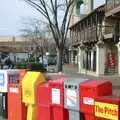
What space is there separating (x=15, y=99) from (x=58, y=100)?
6.84 ft

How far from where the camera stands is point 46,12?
33656 mm

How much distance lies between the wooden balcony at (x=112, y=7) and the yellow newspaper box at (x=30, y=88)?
28.3m

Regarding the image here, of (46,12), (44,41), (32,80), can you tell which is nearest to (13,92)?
(32,80)

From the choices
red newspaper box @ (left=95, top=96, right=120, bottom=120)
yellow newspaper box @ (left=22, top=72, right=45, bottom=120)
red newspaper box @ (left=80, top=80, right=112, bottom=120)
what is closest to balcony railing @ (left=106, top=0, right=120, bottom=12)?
yellow newspaper box @ (left=22, top=72, right=45, bottom=120)

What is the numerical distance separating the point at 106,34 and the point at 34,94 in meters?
35.9

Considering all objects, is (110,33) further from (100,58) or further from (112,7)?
(112,7)

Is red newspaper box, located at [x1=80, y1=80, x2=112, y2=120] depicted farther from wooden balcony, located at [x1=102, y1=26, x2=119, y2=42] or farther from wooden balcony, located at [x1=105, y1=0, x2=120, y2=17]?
wooden balcony, located at [x1=102, y1=26, x2=119, y2=42]

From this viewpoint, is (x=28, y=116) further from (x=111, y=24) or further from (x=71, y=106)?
(x=111, y=24)

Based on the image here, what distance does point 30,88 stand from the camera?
9.33 metres

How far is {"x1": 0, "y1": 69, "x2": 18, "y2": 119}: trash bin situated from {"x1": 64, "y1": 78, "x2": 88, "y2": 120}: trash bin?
2.93 meters

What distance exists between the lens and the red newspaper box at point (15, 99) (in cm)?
984

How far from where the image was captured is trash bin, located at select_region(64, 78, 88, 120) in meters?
7.65

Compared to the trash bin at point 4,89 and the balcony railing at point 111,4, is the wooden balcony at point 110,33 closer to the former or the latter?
the balcony railing at point 111,4

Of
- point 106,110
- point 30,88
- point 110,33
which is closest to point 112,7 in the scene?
point 110,33
